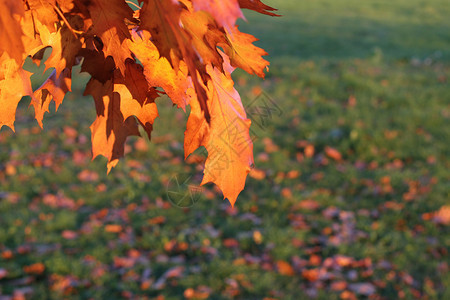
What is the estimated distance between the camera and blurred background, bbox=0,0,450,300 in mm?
3230

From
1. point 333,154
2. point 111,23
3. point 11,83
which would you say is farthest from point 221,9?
point 333,154

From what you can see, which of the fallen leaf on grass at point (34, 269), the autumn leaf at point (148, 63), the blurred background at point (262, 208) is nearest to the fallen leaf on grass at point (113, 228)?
the blurred background at point (262, 208)

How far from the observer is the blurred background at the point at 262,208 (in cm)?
323

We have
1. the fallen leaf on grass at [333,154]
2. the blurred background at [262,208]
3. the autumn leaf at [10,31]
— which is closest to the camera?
the autumn leaf at [10,31]

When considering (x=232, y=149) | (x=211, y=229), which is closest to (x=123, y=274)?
(x=211, y=229)

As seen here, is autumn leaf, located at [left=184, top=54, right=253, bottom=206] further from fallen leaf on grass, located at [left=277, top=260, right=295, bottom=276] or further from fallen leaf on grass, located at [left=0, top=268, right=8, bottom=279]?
fallen leaf on grass, located at [left=0, top=268, right=8, bottom=279]

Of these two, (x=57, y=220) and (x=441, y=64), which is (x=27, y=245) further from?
(x=441, y=64)

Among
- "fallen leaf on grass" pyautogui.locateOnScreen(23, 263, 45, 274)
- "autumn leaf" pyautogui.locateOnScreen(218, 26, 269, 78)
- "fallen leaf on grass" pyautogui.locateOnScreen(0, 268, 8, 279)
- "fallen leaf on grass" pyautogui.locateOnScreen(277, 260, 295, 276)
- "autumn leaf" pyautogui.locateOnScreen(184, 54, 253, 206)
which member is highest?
"autumn leaf" pyautogui.locateOnScreen(218, 26, 269, 78)

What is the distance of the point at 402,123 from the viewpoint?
5.39 metres

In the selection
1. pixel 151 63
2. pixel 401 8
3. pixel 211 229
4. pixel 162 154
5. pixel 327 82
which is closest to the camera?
pixel 151 63

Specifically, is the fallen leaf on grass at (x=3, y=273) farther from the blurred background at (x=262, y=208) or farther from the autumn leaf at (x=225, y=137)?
the autumn leaf at (x=225, y=137)

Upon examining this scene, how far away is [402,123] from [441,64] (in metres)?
3.62

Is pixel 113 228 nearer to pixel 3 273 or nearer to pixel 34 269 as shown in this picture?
pixel 34 269

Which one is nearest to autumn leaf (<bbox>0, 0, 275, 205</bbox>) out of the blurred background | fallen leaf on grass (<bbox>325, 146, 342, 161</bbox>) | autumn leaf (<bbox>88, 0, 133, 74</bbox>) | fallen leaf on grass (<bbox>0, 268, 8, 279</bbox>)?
autumn leaf (<bbox>88, 0, 133, 74</bbox>)
